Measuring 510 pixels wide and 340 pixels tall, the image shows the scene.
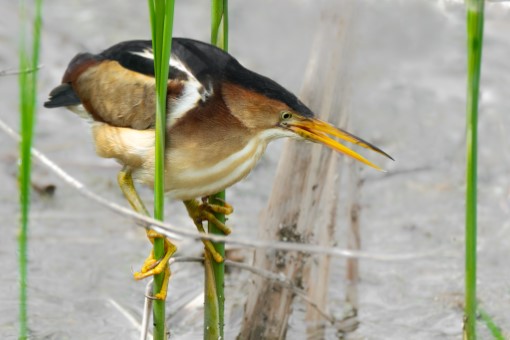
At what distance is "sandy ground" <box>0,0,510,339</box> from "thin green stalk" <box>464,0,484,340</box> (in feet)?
3.09

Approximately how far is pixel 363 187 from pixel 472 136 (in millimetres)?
2524

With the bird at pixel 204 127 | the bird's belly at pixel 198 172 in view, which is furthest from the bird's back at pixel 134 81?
the bird's belly at pixel 198 172

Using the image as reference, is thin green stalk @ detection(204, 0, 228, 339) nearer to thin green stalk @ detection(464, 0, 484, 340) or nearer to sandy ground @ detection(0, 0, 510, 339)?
sandy ground @ detection(0, 0, 510, 339)

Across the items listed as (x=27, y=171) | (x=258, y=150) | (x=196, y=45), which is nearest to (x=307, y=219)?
(x=258, y=150)

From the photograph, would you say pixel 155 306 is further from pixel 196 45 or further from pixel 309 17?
pixel 309 17

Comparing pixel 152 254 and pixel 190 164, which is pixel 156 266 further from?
pixel 190 164

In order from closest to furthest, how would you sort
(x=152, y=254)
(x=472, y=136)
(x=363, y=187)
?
(x=472, y=136), (x=152, y=254), (x=363, y=187)

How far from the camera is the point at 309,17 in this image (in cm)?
536

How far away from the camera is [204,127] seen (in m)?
2.50

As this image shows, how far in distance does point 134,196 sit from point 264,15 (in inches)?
123

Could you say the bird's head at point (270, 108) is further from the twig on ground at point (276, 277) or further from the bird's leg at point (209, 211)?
the twig on ground at point (276, 277)

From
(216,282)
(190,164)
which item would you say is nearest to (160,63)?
(190,164)

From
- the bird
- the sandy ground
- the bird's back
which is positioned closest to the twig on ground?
the bird

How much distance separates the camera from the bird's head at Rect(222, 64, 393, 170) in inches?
97.7
